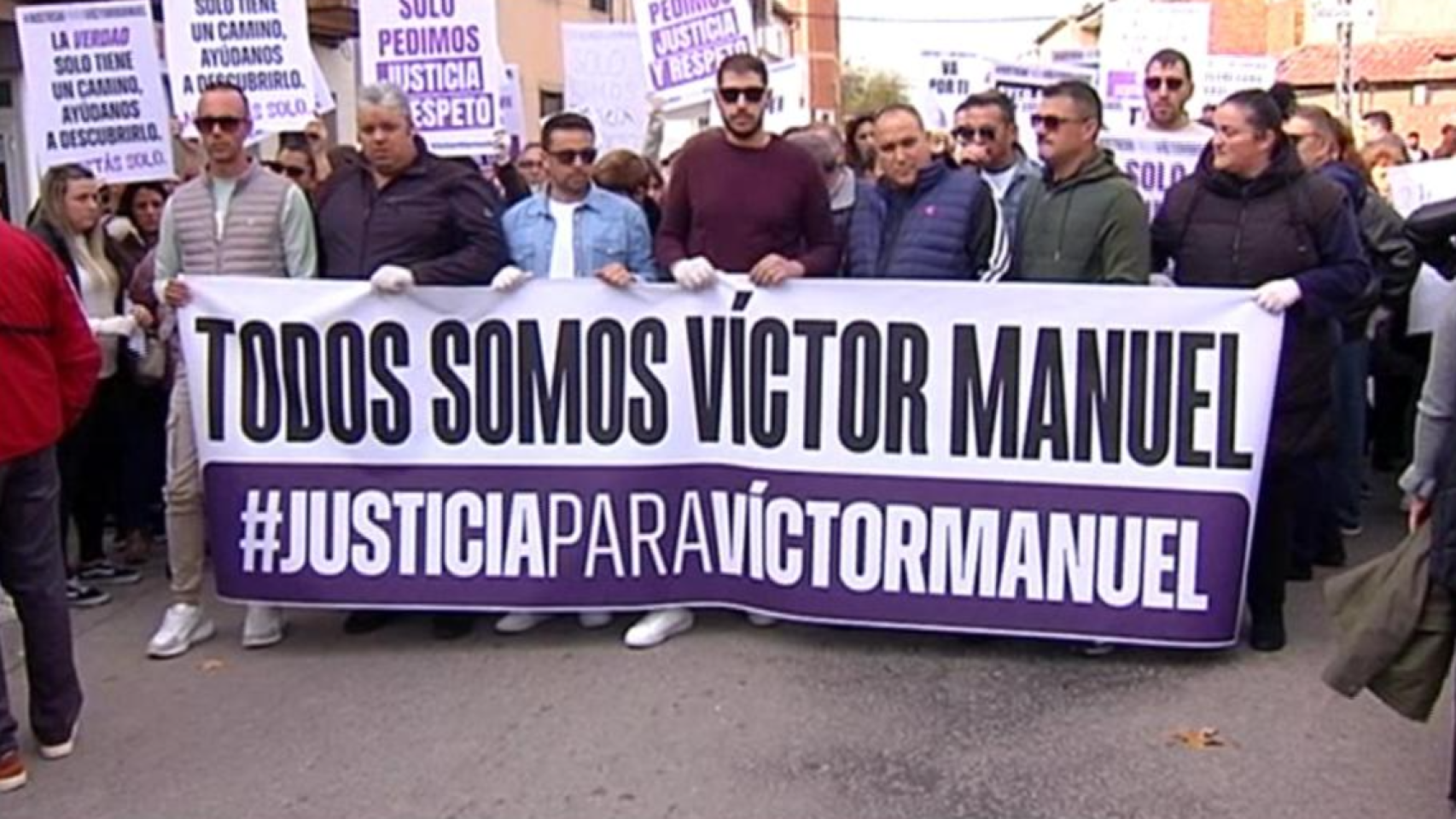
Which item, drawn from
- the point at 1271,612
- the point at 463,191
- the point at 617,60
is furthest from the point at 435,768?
the point at 617,60

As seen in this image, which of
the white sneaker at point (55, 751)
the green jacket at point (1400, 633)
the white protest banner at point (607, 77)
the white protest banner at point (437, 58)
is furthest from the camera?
the white protest banner at point (607, 77)

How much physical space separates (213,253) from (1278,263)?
3.70 m

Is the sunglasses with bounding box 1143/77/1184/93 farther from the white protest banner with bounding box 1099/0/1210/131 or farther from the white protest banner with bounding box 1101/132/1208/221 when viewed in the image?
the white protest banner with bounding box 1099/0/1210/131

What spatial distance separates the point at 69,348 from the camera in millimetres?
4734

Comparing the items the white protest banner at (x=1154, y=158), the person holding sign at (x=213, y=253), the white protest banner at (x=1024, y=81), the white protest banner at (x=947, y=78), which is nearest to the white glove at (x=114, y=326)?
the person holding sign at (x=213, y=253)

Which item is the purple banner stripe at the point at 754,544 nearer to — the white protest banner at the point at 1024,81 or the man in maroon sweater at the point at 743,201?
the man in maroon sweater at the point at 743,201

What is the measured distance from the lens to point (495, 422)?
576 cm

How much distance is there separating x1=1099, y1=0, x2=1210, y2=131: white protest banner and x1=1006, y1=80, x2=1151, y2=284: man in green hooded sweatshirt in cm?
445

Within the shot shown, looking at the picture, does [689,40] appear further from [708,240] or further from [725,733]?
[725,733]

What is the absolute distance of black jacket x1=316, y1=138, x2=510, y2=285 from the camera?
582cm

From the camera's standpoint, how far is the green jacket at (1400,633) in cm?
396

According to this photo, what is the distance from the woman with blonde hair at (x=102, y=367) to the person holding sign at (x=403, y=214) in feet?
3.51

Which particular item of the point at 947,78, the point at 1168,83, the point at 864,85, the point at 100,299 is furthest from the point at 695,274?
the point at 864,85

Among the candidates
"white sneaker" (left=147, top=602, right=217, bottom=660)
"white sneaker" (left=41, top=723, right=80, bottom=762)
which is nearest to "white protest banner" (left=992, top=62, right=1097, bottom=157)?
"white sneaker" (left=147, top=602, right=217, bottom=660)
